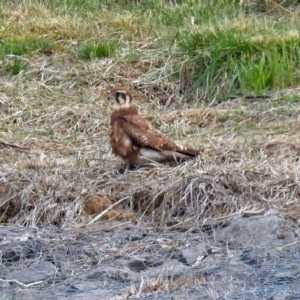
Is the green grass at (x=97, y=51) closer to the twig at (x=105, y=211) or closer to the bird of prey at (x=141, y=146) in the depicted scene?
the bird of prey at (x=141, y=146)

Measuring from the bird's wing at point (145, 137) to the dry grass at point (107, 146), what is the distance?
5.9 inches

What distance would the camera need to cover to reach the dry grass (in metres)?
7.38

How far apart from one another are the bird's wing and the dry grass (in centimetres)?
15

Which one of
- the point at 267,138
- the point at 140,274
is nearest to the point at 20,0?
the point at 267,138

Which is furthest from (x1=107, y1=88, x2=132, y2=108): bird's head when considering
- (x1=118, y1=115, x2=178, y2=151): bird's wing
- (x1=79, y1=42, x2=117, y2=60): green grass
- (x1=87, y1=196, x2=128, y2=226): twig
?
(x1=79, y1=42, x2=117, y2=60): green grass

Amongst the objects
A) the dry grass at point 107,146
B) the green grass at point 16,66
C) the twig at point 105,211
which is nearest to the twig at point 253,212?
the dry grass at point 107,146

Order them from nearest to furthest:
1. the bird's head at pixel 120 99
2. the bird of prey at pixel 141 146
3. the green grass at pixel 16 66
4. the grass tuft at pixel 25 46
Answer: the bird of prey at pixel 141 146 → the bird's head at pixel 120 99 → the green grass at pixel 16 66 → the grass tuft at pixel 25 46

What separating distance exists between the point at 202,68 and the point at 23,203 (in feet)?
12.2

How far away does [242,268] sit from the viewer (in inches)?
238

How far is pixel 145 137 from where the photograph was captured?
800 cm

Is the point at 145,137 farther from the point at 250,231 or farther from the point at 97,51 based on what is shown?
the point at 97,51

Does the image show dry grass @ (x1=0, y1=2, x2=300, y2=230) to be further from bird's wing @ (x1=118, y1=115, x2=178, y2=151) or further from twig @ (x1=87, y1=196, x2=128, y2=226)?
bird's wing @ (x1=118, y1=115, x2=178, y2=151)

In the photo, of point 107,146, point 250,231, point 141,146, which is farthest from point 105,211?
point 107,146

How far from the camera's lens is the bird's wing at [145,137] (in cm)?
796
